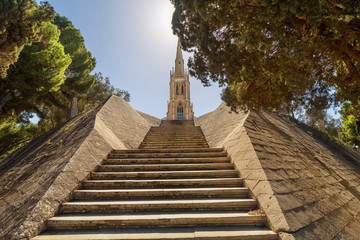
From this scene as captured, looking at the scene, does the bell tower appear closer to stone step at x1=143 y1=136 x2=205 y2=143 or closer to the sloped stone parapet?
stone step at x1=143 y1=136 x2=205 y2=143

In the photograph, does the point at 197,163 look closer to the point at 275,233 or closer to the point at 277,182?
the point at 277,182

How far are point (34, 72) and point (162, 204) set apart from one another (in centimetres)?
860

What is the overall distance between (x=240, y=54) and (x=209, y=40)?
3.13 feet

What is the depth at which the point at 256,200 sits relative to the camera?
10.4 feet

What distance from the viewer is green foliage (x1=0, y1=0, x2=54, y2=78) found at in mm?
4938

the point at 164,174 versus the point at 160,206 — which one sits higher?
the point at 164,174

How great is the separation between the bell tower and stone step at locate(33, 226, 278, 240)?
40.1m

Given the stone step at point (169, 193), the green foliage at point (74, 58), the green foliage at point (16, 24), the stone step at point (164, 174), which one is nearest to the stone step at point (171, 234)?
the stone step at point (169, 193)

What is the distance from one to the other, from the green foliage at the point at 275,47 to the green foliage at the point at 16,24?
15.2ft

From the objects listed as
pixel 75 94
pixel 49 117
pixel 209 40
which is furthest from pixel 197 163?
pixel 49 117

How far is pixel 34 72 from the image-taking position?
7.74 m

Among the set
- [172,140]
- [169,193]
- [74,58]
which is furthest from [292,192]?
[74,58]

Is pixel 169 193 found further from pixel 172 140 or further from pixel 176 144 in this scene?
pixel 172 140

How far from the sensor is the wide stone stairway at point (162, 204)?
104 inches
